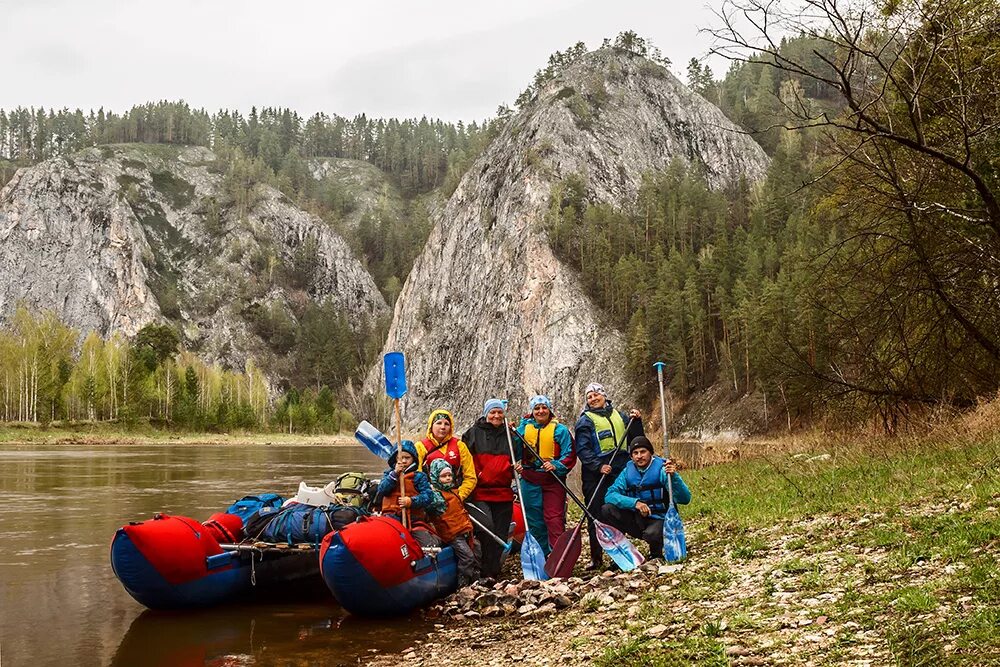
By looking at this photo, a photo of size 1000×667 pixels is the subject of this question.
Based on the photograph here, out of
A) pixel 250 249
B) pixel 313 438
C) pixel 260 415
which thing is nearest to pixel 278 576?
pixel 313 438

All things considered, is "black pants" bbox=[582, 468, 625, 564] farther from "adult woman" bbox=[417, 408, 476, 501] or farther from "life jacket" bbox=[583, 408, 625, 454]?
"adult woman" bbox=[417, 408, 476, 501]


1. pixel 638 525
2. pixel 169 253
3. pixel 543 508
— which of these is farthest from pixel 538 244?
pixel 169 253

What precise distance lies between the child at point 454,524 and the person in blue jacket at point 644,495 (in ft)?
6.09

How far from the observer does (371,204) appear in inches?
7421

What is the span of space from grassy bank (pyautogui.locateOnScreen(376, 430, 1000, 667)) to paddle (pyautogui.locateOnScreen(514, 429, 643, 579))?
2.18 ft

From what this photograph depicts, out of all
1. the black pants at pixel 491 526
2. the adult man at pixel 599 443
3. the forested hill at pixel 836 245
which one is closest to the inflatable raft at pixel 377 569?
the black pants at pixel 491 526

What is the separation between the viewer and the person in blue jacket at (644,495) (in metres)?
9.41

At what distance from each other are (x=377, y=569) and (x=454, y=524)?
169 cm

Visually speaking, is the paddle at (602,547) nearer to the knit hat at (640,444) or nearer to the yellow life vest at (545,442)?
the yellow life vest at (545,442)

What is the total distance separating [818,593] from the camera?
6281 millimetres

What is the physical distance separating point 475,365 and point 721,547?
79.6 metres

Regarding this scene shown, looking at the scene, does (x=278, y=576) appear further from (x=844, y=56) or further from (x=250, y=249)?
(x=250, y=249)

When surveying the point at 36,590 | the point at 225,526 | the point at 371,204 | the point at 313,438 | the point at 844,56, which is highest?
the point at 371,204

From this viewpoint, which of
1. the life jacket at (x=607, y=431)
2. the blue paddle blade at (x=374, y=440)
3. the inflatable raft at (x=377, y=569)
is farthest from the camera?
the blue paddle blade at (x=374, y=440)
